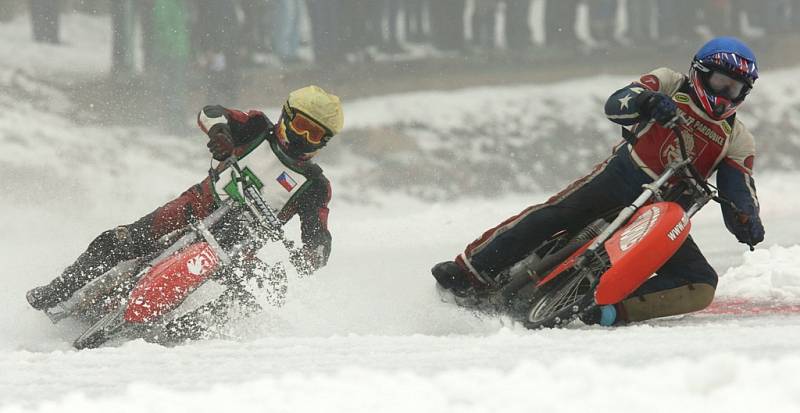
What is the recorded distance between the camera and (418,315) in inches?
278

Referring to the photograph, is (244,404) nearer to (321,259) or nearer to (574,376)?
(574,376)

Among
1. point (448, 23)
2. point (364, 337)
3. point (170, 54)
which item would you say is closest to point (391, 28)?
point (448, 23)

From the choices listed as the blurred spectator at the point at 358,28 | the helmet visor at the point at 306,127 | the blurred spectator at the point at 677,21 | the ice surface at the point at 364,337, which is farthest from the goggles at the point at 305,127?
the blurred spectator at the point at 677,21

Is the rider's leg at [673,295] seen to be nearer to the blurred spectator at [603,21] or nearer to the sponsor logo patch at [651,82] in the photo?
the sponsor logo patch at [651,82]

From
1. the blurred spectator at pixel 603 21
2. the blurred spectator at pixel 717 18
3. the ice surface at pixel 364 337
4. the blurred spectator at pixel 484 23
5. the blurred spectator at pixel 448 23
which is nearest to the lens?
the ice surface at pixel 364 337

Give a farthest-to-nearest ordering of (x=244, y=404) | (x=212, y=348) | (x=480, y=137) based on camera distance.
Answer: (x=480, y=137) → (x=212, y=348) → (x=244, y=404)

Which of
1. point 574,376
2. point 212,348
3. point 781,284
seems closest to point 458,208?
point 781,284

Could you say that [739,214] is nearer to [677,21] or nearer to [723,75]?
[723,75]

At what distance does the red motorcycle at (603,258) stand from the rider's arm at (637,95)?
0.25m

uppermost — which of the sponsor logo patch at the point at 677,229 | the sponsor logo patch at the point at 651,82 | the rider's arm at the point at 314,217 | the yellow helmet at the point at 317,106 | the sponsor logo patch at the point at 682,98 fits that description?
the sponsor logo patch at the point at 651,82

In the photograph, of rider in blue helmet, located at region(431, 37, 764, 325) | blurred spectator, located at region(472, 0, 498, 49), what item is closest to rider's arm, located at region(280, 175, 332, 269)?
rider in blue helmet, located at region(431, 37, 764, 325)

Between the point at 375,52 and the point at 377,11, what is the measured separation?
0.51m

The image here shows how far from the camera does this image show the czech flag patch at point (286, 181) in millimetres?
7137

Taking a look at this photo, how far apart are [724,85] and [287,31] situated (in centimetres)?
979
